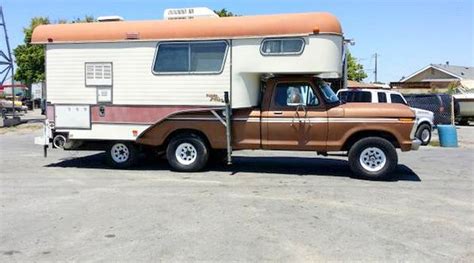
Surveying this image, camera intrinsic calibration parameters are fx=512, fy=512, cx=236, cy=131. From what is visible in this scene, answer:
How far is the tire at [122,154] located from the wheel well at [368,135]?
438cm

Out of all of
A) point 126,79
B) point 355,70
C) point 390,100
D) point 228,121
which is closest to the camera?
point 228,121

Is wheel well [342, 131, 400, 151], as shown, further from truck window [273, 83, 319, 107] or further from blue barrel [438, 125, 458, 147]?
blue barrel [438, 125, 458, 147]

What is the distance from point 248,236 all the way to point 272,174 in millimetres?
4423

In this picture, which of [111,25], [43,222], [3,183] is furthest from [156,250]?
[111,25]

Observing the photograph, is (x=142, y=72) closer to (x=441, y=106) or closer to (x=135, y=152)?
(x=135, y=152)

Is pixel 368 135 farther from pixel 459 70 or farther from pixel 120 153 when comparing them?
pixel 459 70

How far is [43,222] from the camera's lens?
6.46m

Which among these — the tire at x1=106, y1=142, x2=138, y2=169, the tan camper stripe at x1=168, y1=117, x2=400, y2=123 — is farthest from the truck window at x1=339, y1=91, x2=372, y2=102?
the tire at x1=106, y1=142, x2=138, y2=169

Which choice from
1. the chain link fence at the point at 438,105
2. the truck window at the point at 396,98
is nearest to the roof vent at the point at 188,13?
the truck window at the point at 396,98

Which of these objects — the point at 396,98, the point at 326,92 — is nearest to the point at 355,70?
the point at 396,98

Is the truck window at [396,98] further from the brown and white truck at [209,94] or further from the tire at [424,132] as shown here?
the brown and white truck at [209,94]

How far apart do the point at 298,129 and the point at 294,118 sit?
0.74 feet

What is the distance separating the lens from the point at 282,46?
9711 mm

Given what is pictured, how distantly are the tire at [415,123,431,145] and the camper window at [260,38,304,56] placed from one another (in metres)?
9.70
